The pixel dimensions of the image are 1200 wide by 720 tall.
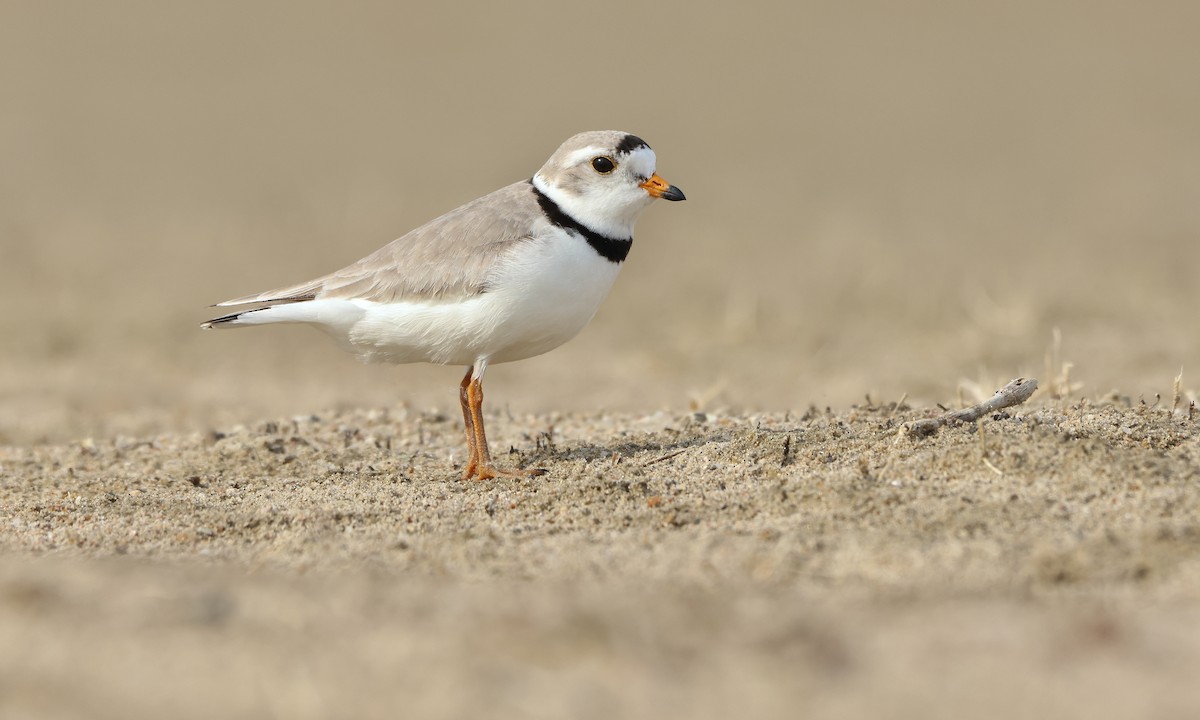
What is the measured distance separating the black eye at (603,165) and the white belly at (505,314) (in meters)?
0.35

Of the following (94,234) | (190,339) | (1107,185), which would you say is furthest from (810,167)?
(190,339)

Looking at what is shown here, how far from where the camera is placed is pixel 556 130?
2100 cm

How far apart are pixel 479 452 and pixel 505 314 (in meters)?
0.56

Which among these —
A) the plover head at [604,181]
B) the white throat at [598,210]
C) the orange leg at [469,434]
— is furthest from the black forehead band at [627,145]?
the orange leg at [469,434]

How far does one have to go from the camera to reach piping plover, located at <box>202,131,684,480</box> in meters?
5.38

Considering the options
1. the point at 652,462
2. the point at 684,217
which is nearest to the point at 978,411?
the point at 652,462

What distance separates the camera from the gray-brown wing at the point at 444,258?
546 cm

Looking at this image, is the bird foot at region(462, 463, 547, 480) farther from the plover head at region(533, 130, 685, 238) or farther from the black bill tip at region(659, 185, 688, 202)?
the black bill tip at region(659, 185, 688, 202)

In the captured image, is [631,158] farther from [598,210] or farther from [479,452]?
[479,452]

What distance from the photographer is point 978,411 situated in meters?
5.15

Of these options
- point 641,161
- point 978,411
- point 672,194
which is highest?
point 641,161

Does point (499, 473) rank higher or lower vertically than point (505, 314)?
lower

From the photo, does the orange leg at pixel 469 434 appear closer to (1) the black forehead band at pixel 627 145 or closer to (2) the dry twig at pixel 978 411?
(1) the black forehead band at pixel 627 145

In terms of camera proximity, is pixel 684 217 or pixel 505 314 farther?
pixel 684 217
